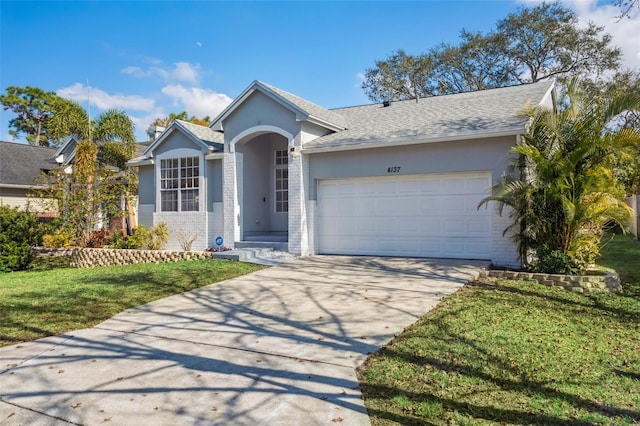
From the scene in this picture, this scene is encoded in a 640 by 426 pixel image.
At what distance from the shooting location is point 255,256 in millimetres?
13258

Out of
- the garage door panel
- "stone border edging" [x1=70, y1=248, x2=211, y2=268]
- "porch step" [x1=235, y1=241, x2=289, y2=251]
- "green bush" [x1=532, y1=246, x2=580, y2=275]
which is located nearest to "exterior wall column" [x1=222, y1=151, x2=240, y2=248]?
"porch step" [x1=235, y1=241, x2=289, y2=251]

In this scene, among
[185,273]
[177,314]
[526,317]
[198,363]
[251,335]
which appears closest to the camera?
[198,363]

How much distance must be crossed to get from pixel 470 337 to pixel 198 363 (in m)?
3.28

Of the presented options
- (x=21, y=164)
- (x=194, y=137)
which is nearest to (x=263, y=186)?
(x=194, y=137)

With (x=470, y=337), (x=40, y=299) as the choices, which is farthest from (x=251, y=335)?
(x=40, y=299)

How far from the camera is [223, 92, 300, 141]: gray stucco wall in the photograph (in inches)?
546

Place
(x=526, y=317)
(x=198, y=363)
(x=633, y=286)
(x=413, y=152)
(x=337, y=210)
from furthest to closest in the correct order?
(x=337, y=210) < (x=413, y=152) < (x=633, y=286) < (x=526, y=317) < (x=198, y=363)

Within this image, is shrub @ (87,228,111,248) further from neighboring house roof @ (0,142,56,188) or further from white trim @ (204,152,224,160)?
neighboring house roof @ (0,142,56,188)

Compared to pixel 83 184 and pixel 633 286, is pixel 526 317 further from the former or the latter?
pixel 83 184

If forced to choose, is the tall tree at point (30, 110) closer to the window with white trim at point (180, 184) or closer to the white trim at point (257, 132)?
the window with white trim at point (180, 184)

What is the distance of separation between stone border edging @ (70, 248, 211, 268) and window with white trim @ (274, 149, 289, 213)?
12.5 ft

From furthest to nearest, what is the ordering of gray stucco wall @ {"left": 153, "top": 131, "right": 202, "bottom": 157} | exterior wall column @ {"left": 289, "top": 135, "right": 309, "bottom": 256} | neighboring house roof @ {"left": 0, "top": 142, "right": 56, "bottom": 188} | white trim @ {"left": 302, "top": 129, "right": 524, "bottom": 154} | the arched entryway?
neighboring house roof @ {"left": 0, "top": 142, "right": 56, "bottom": 188}
gray stucco wall @ {"left": 153, "top": 131, "right": 202, "bottom": 157}
the arched entryway
exterior wall column @ {"left": 289, "top": 135, "right": 309, "bottom": 256}
white trim @ {"left": 302, "top": 129, "right": 524, "bottom": 154}

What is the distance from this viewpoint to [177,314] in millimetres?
7125

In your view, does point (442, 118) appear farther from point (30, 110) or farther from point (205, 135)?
point (30, 110)
